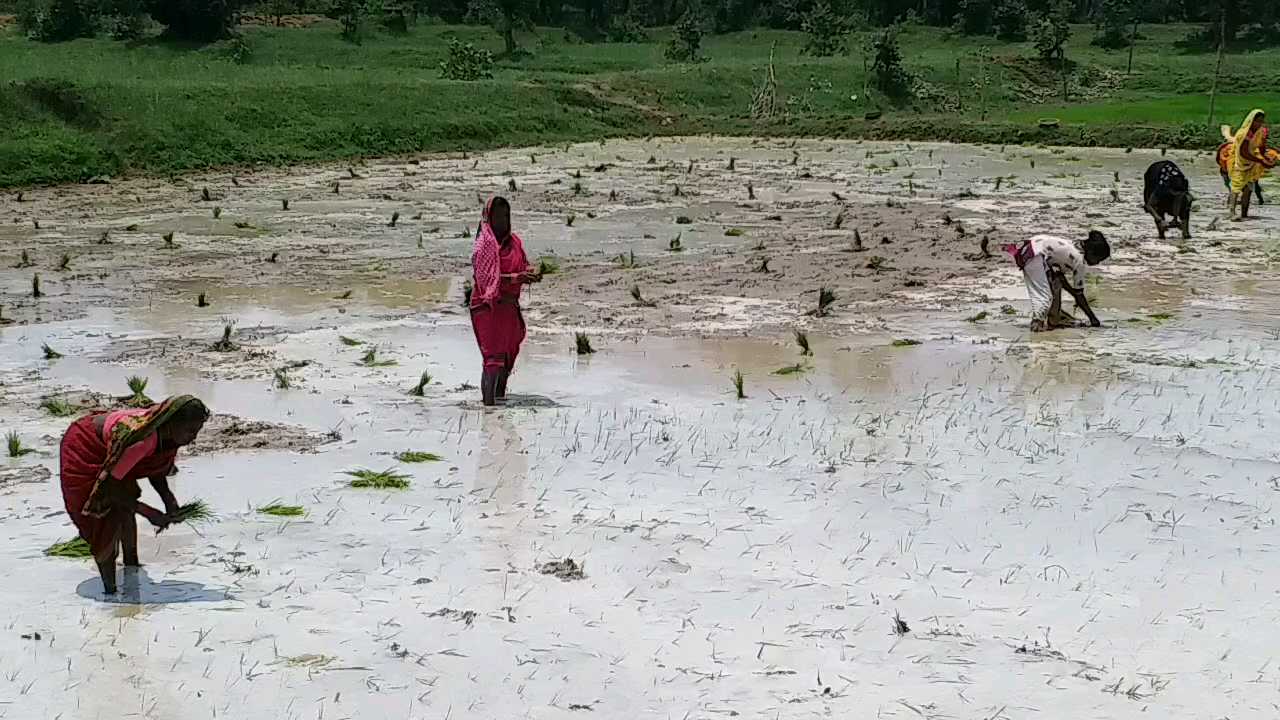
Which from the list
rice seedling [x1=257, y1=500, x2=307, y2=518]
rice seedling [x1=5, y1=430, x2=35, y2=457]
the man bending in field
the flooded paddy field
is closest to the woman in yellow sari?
the flooded paddy field

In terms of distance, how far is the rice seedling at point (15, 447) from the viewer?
22.2 ft

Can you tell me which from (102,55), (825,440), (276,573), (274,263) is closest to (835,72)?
(102,55)

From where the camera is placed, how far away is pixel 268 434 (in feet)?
24.0

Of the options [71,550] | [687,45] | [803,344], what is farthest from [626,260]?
[687,45]

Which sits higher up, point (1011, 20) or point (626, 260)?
point (1011, 20)

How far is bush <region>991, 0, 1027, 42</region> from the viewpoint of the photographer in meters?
46.5

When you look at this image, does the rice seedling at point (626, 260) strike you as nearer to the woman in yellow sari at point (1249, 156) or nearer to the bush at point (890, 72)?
the woman in yellow sari at point (1249, 156)

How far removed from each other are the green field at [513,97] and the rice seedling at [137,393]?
1307cm

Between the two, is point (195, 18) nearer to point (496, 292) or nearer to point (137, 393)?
point (137, 393)

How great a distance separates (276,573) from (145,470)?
708 mm

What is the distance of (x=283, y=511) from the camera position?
6059 mm

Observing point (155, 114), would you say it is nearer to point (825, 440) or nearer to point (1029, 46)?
point (825, 440)

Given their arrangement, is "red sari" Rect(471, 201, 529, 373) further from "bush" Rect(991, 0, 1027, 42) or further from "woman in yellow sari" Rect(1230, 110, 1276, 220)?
"bush" Rect(991, 0, 1027, 42)

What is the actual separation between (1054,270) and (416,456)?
196 inches
